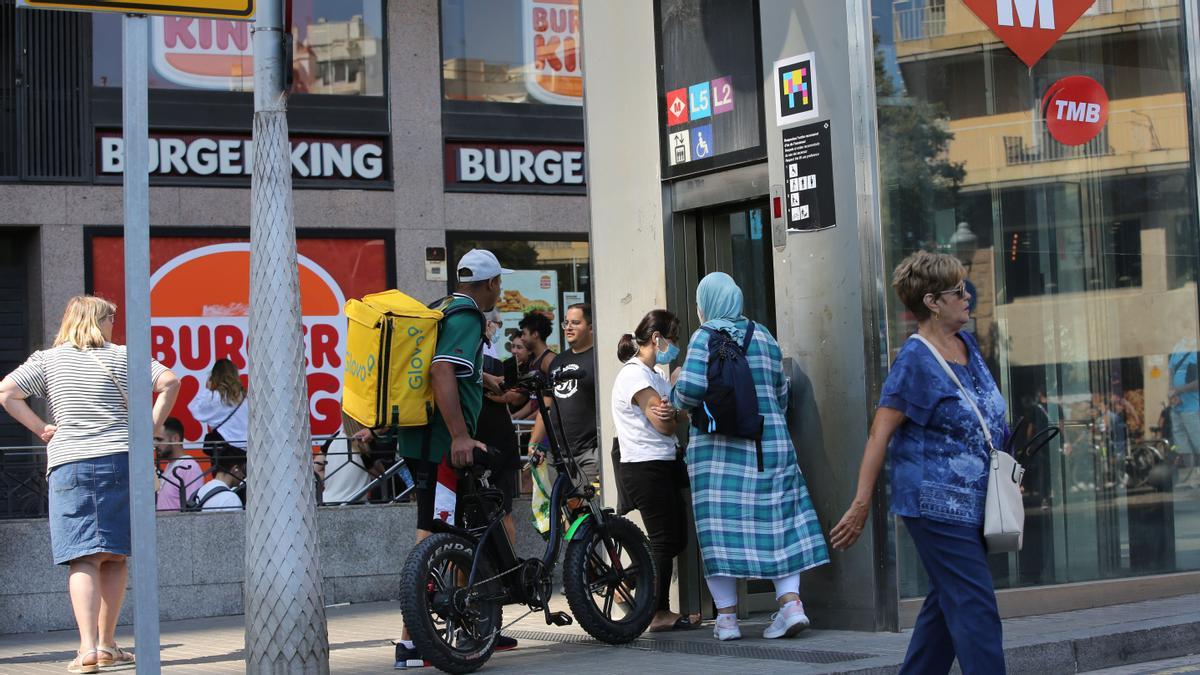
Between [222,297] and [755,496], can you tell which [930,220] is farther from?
[222,297]

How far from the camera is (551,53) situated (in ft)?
57.1

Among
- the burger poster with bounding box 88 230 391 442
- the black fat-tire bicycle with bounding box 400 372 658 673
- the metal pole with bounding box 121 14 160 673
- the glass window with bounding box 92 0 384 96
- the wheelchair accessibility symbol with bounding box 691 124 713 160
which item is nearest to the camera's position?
the metal pole with bounding box 121 14 160 673

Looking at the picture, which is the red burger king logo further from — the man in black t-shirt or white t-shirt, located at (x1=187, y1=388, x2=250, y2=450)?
the man in black t-shirt

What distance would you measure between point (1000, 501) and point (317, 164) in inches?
460

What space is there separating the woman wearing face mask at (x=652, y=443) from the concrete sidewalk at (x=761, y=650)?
1.76ft

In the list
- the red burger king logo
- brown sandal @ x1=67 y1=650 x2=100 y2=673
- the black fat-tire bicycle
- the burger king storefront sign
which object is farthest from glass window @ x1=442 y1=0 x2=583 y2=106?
brown sandal @ x1=67 y1=650 x2=100 y2=673

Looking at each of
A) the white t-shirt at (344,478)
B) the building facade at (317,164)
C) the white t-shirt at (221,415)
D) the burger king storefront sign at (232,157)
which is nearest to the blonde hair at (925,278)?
the white t-shirt at (344,478)

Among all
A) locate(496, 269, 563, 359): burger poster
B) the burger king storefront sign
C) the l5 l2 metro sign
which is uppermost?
the burger king storefront sign

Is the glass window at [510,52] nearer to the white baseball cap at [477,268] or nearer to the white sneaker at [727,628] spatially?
the white baseball cap at [477,268]

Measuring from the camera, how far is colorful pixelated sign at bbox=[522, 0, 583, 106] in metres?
17.2

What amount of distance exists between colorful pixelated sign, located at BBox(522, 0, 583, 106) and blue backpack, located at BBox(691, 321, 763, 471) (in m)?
9.96

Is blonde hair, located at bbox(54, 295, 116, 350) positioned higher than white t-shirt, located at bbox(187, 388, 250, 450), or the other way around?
blonde hair, located at bbox(54, 295, 116, 350)

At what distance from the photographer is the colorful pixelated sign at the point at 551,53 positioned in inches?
679

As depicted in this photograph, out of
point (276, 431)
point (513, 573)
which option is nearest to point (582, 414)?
point (513, 573)
